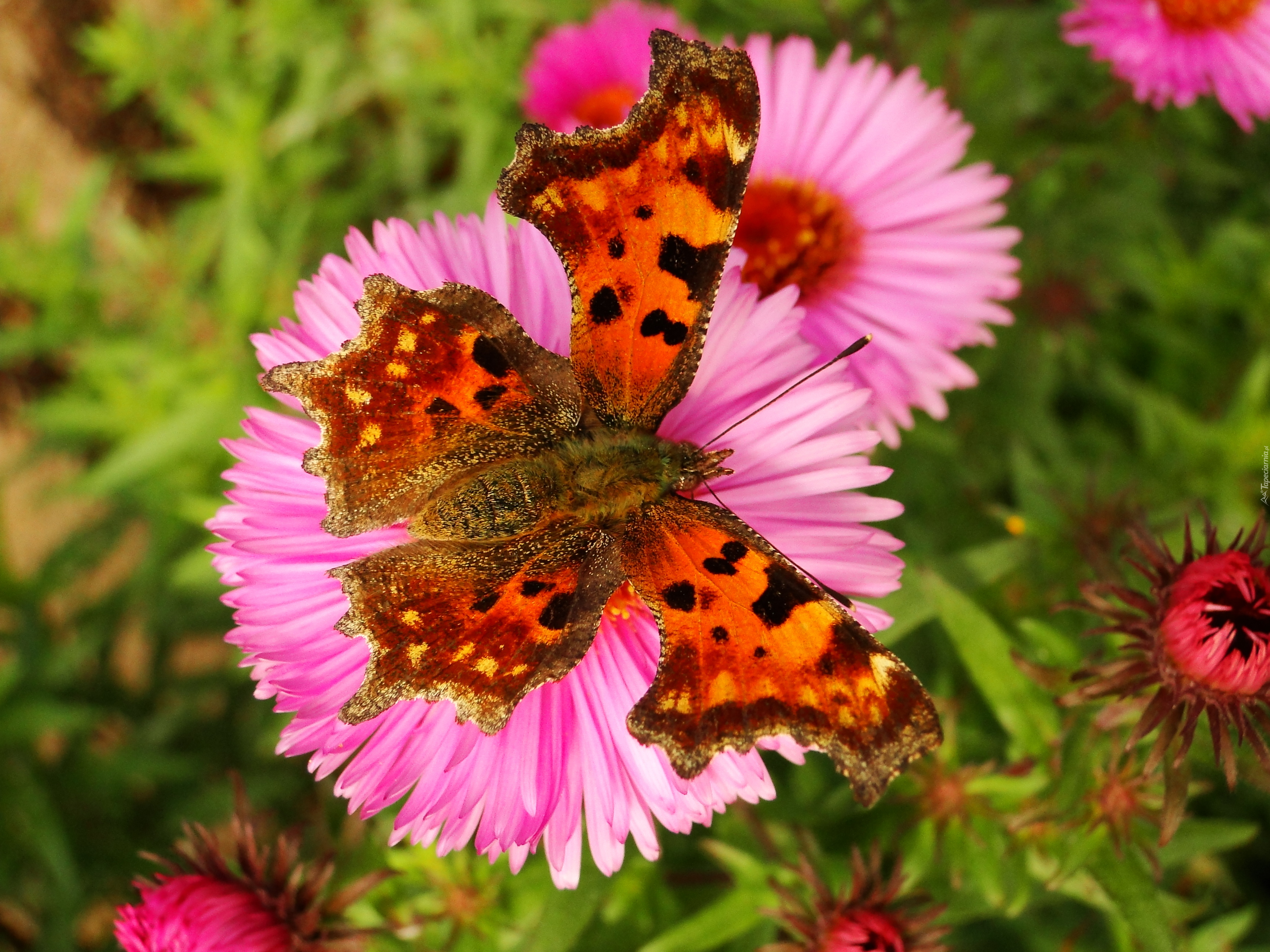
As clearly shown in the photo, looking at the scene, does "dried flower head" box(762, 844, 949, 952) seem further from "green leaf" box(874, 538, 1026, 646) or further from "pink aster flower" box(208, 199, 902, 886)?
"green leaf" box(874, 538, 1026, 646)

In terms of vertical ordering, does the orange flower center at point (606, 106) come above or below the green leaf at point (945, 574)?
above

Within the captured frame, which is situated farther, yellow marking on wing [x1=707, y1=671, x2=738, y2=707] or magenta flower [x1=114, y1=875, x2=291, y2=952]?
magenta flower [x1=114, y1=875, x2=291, y2=952]

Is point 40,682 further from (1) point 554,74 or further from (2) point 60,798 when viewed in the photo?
(1) point 554,74

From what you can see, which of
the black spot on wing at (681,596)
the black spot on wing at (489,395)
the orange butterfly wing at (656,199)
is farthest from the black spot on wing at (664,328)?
the black spot on wing at (681,596)

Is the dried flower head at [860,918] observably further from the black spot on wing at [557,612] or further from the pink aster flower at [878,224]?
the pink aster flower at [878,224]

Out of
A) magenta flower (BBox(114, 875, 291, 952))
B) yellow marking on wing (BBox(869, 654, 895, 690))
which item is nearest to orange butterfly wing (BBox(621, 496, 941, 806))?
yellow marking on wing (BBox(869, 654, 895, 690))

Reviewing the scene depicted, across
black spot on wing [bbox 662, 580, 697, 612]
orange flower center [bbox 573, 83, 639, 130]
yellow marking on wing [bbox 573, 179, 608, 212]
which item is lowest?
black spot on wing [bbox 662, 580, 697, 612]
